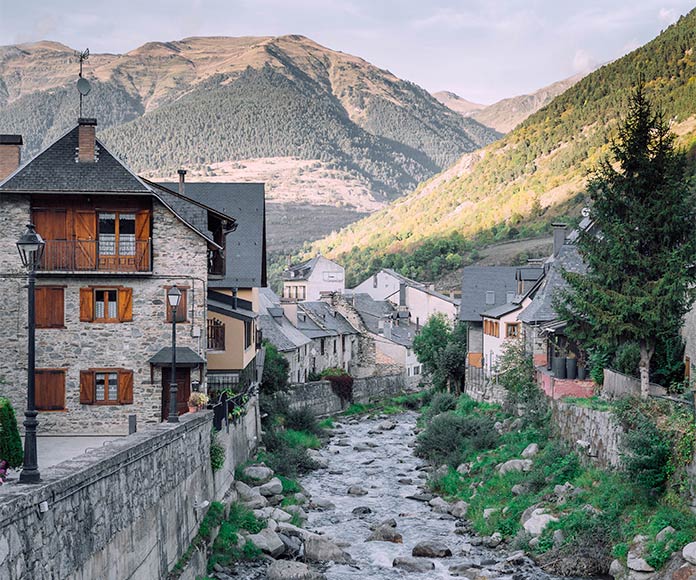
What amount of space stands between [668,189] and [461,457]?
52.2 ft

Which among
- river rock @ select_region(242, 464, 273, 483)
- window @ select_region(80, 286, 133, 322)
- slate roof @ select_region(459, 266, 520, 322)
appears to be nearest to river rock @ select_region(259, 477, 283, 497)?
river rock @ select_region(242, 464, 273, 483)

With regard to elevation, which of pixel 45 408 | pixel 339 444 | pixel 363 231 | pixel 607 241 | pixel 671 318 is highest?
pixel 363 231

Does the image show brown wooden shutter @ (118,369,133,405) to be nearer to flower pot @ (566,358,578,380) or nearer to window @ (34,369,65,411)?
window @ (34,369,65,411)

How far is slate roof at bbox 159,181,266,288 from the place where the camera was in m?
43.2

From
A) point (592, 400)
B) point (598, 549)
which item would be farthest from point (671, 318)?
point (598, 549)

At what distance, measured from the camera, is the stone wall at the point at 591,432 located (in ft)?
95.4

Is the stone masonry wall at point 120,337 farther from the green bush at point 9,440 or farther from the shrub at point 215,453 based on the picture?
the green bush at point 9,440

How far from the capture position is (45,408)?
32.2 metres

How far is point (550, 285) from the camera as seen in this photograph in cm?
4722

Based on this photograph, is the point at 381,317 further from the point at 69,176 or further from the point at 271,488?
the point at 69,176

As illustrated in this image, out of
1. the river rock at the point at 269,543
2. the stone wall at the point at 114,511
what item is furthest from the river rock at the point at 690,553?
the stone wall at the point at 114,511

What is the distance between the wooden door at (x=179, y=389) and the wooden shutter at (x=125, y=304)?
2171mm

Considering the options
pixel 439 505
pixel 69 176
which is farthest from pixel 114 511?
pixel 439 505

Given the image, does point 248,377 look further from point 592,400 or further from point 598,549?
point 598,549
